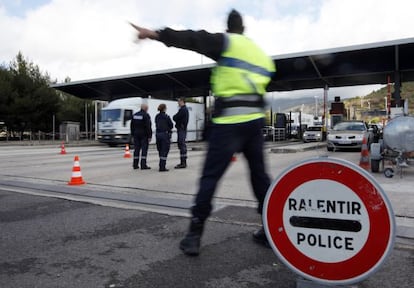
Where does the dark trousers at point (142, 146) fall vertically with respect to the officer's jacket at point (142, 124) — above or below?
below

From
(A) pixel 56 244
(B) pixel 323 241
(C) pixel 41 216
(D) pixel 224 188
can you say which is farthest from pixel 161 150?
(B) pixel 323 241

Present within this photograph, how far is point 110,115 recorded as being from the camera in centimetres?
2514

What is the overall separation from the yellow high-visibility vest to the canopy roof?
42.3 feet

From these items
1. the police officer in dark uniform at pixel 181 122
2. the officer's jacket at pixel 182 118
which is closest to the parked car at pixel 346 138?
the police officer in dark uniform at pixel 181 122

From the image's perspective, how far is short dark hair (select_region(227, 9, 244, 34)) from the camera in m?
3.42

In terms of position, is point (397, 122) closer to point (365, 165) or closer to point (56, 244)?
point (365, 165)

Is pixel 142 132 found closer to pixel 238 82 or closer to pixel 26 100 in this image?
pixel 238 82

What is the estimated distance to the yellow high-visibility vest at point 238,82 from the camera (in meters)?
3.24

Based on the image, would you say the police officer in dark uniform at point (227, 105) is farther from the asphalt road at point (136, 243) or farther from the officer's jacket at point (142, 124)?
the officer's jacket at point (142, 124)

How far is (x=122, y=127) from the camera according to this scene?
24.6 meters

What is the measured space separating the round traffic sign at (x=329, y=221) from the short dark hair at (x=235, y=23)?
165cm

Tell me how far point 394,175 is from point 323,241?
7012mm

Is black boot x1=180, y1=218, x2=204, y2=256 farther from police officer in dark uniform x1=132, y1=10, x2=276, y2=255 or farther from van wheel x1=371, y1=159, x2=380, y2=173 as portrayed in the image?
van wheel x1=371, y1=159, x2=380, y2=173

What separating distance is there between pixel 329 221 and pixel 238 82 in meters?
1.48
